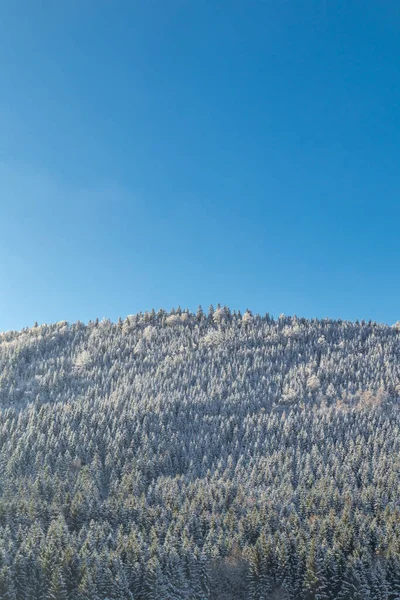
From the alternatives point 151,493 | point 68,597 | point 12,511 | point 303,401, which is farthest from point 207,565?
point 303,401

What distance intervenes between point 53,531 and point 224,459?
51446 mm

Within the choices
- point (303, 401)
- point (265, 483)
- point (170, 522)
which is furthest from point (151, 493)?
point (303, 401)

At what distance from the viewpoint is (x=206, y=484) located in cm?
12081

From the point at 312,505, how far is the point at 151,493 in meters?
33.1

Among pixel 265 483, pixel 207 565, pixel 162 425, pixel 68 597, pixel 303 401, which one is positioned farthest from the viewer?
pixel 303 401

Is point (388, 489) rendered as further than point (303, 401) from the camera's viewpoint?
No

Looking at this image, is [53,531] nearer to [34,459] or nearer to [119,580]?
[119,580]

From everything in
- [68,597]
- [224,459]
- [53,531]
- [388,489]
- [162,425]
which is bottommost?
[68,597]

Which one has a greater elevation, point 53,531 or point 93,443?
point 93,443

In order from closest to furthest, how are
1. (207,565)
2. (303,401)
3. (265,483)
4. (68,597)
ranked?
(68,597), (207,565), (265,483), (303,401)

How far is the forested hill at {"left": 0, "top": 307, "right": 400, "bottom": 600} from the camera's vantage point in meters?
88.2

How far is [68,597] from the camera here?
84.2m

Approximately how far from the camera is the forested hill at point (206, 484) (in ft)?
289

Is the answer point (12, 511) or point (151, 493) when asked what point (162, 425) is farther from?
point (12, 511)
